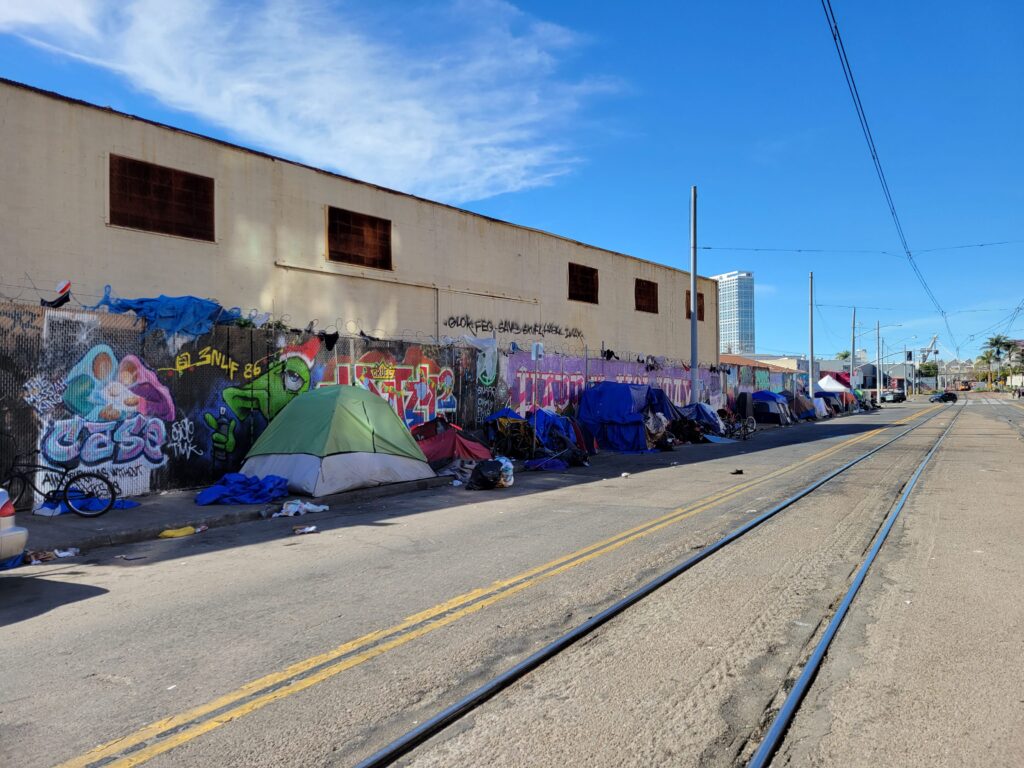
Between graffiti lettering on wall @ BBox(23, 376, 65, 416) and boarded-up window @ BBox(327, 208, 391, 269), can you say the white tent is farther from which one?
graffiti lettering on wall @ BBox(23, 376, 65, 416)

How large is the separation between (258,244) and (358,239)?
282cm

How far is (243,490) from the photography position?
10445 millimetres

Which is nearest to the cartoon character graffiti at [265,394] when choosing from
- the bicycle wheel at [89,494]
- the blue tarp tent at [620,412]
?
the bicycle wheel at [89,494]

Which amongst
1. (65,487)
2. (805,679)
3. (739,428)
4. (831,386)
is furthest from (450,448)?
(831,386)

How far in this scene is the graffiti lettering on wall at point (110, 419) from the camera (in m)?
9.87

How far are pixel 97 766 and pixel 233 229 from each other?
13597 millimetres

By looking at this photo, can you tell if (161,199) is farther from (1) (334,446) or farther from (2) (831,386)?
(2) (831,386)

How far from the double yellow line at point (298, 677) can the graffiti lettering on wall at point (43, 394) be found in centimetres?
750

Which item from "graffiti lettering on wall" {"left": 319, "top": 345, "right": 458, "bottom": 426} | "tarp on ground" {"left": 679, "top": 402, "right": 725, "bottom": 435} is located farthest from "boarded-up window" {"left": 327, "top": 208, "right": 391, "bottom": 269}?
"tarp on ground" {"left": 679, "top": 402, "right": 725, "bottom": 435}

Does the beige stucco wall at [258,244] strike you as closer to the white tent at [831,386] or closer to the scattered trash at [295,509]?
the scattered trash at [295,509]

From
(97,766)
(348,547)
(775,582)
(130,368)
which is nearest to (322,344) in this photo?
(130,368)

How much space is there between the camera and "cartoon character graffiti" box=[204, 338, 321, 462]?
12.0 metres

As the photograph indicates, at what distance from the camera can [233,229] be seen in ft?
49.1

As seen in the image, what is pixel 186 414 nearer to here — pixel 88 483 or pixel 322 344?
pixel 88 483
